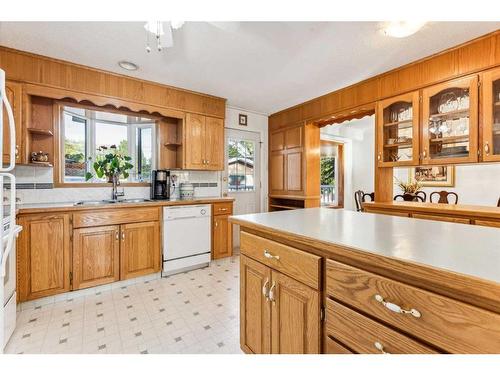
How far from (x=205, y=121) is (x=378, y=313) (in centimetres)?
325

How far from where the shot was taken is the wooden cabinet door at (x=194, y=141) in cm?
335

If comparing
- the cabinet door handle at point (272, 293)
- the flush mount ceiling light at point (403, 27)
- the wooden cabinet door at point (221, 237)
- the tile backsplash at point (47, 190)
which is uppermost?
the flush mount ceiling light at point (403, 27)

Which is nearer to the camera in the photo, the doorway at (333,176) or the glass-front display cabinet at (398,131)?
the glass-front display cabinet at (398,131)

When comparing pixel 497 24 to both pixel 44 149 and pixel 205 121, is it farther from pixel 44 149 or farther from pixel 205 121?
pixel 44 149

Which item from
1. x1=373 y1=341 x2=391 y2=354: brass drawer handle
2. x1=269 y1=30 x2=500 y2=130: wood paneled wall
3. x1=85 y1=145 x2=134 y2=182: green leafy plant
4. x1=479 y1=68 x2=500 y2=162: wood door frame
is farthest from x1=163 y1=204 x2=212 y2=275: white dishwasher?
x1=479 y1=68 x2=500 y2=162: wood door frame

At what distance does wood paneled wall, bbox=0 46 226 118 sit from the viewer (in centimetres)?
232

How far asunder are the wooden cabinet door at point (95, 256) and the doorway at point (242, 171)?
1.89 meters

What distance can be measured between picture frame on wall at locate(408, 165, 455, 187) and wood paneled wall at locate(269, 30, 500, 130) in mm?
2088

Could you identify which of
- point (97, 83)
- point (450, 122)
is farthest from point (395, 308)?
point (97, 83)

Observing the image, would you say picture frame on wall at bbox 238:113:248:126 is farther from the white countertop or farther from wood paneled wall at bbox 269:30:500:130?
the white countertop

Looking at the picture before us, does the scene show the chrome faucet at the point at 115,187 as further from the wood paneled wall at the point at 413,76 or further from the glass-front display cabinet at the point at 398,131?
the glass-front display cabinet at the point at 398,131

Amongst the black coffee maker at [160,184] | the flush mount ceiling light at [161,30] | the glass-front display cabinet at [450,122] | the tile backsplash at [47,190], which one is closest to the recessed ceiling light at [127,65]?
the flush mount ceiling light at [161,30]
